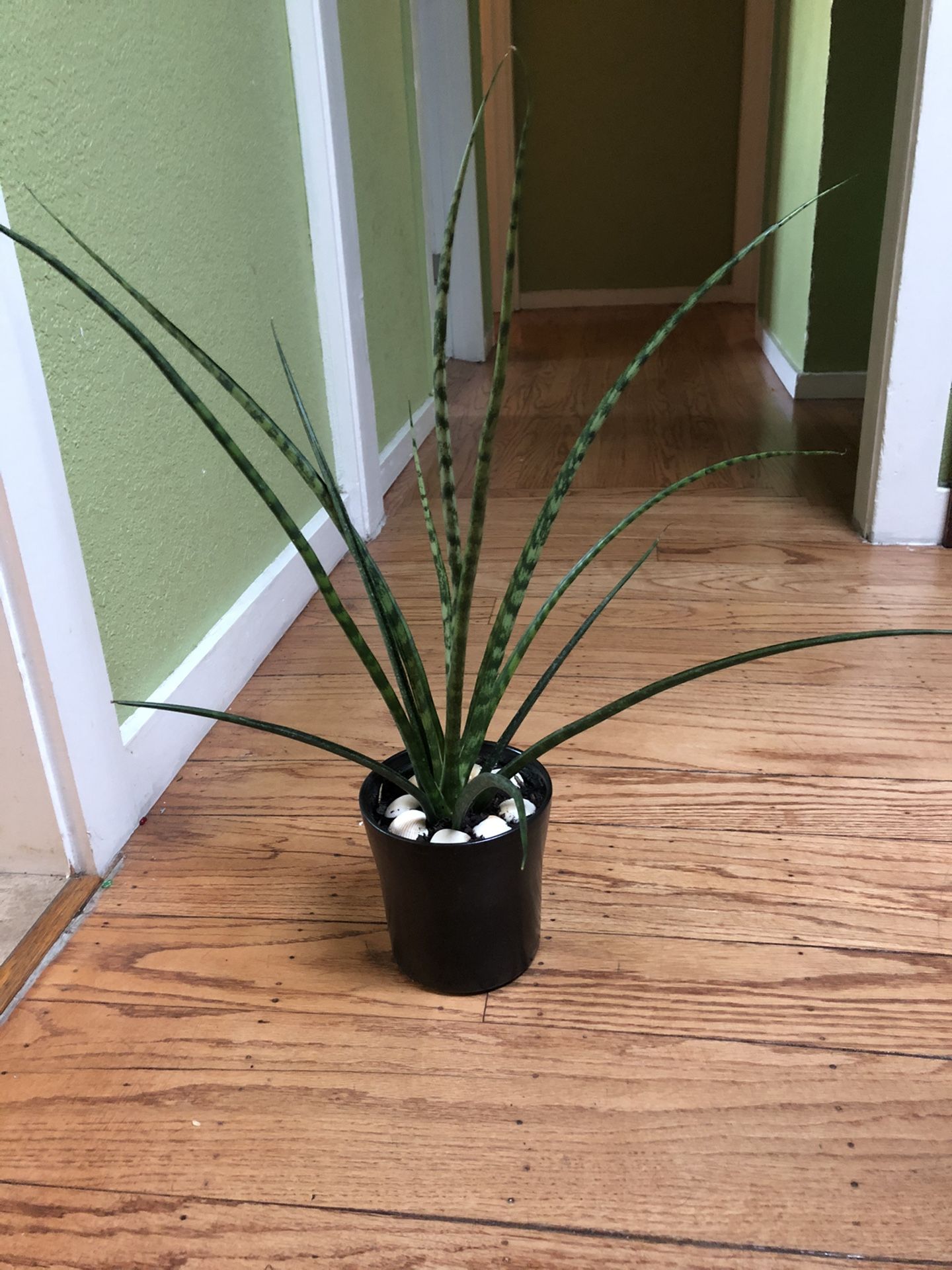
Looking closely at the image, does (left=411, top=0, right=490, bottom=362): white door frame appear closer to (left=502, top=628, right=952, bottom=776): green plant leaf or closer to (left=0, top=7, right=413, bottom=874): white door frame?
(left=0, top=7, right=413, bottom=874): white door frame

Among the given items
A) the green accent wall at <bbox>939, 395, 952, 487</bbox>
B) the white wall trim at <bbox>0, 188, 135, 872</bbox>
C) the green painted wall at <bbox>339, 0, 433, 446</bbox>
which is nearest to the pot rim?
the white wall trim at <bbox>0, 188, 135, 872</bbox>

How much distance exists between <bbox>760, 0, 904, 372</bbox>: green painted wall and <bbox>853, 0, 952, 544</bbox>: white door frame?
82 cm

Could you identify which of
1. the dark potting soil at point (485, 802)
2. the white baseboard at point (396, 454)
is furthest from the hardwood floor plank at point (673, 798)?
the white baseboard at point (396, 454)

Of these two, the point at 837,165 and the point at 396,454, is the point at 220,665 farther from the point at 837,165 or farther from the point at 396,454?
the point at 837,165

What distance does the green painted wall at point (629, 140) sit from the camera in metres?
3.79

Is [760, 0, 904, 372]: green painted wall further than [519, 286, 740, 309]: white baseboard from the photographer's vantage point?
No

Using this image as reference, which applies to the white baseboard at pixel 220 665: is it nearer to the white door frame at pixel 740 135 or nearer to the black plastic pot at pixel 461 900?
the black plastic pot at pixel 461 900

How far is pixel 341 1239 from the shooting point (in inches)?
23.2

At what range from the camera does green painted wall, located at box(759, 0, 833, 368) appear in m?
2.38

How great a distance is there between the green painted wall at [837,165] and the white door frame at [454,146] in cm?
94

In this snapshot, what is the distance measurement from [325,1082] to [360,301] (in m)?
1.33

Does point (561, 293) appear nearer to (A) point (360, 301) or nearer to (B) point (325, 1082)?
(A) point (360, 301)

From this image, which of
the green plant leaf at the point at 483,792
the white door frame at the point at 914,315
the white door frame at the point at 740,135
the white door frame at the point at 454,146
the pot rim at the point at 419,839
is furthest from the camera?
the white door frame at the point at 740,135

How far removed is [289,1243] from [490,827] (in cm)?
28
